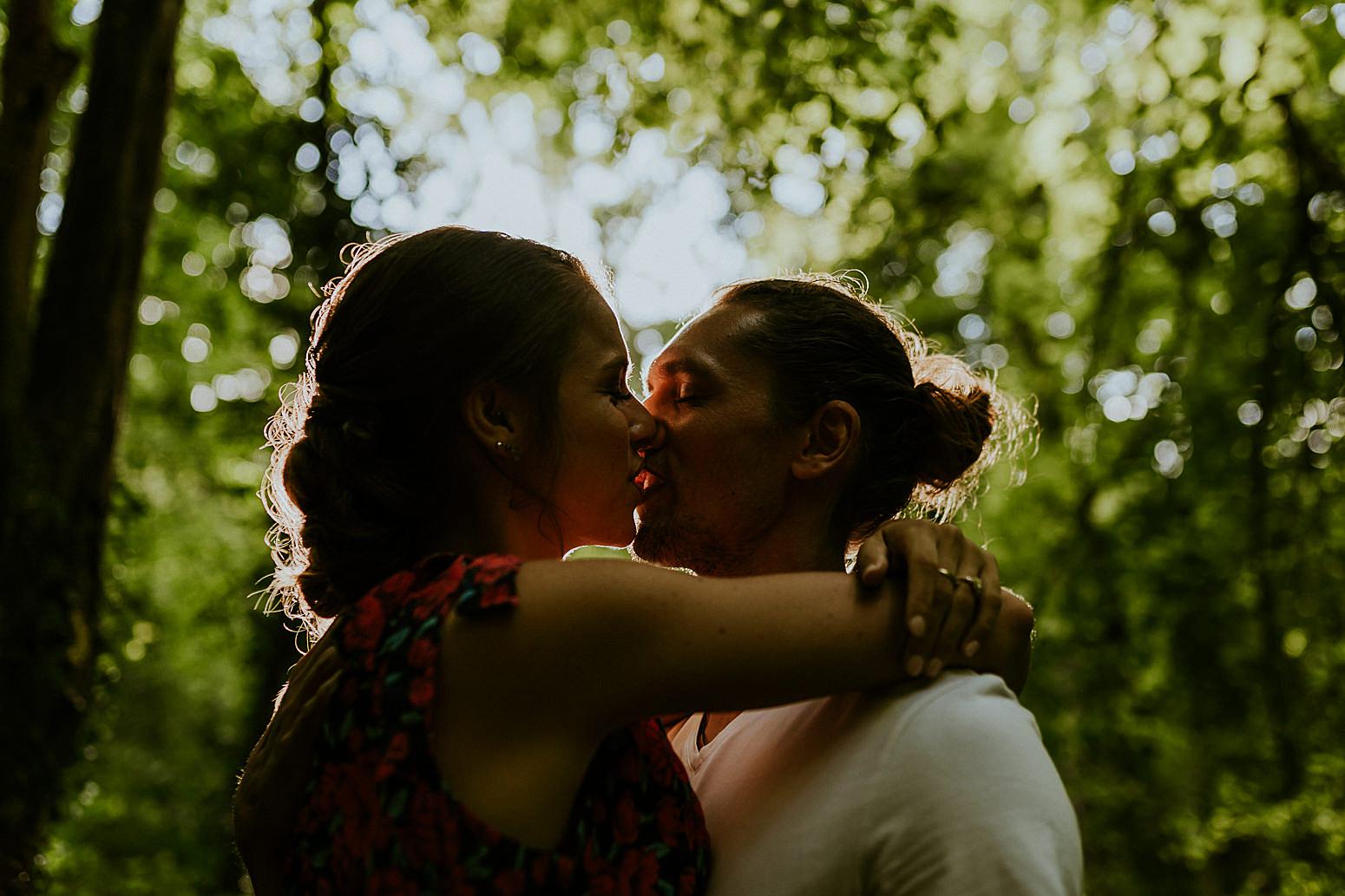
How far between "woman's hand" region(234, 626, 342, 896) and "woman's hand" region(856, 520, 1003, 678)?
0.94 metres

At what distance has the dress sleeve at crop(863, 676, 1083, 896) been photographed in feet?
6.05

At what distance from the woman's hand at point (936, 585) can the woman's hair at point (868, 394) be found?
80 centimetres

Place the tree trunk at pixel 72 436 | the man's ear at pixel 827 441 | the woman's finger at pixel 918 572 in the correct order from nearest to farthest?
the woman's finger at pixel 918 572 < the man's ear at pixel 827 441 < the tree trunk at pixel 72 436

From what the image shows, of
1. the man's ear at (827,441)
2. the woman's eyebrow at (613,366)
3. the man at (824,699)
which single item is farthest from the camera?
the man's ear at (827,441)

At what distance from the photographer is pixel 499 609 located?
1799 millimetres

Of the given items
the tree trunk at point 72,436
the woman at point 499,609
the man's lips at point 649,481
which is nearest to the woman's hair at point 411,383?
the woman at point 499,609

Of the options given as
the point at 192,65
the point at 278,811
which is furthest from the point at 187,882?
the point at 278,811

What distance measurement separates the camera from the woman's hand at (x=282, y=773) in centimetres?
204

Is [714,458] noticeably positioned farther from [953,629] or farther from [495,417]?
[953,629]

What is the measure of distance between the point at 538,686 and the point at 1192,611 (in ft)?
31.0

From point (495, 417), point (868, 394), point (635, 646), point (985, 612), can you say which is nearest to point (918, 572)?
point (985, 612)

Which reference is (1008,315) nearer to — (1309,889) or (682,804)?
(1309,889)

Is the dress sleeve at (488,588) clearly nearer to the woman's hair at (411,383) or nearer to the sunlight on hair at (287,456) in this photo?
the woman's hair at (411,383)

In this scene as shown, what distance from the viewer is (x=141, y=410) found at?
1705cm
